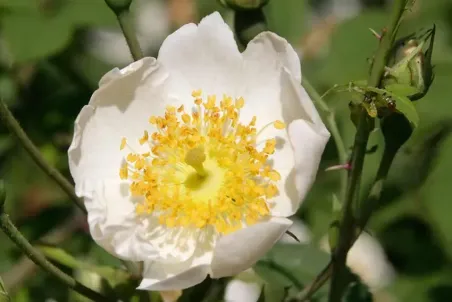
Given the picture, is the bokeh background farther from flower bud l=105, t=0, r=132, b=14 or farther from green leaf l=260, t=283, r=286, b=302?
flower bud l=105, t=0, r=132, b=14

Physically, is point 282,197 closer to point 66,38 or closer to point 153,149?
point 153,149

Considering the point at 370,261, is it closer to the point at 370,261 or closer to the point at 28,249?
the point at 370,261

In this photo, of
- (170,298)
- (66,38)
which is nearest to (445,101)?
(66,38)

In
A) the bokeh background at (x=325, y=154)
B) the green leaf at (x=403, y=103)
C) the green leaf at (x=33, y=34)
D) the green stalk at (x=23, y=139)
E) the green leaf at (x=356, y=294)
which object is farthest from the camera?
the green leaf at (x=33, y=34)

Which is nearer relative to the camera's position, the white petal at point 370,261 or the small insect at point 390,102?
the small insect at point 390,102

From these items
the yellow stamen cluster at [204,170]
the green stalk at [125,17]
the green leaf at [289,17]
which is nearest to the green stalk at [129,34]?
the green stalk at [125,17]

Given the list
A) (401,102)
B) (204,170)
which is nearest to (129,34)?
(204,170)

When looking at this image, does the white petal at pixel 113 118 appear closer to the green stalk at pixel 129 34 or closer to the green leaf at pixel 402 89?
the green stalk at pixel 129 34

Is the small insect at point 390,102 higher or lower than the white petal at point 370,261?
higher
